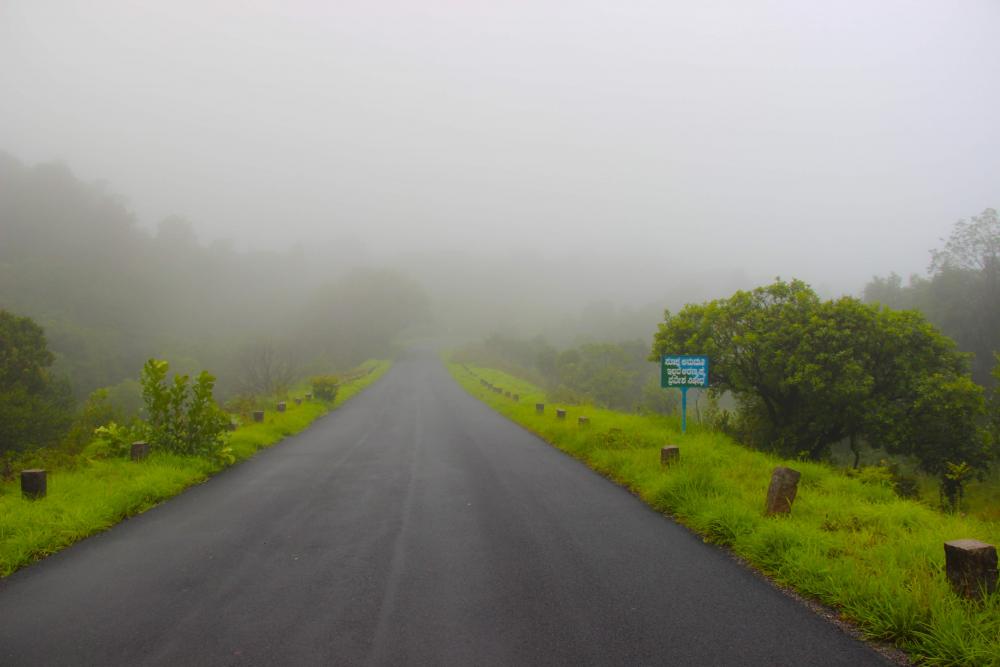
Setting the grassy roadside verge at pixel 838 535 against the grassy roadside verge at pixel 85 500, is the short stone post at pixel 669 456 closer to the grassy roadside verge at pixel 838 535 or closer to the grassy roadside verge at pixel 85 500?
the grassy roadside verge at pixel 838 535

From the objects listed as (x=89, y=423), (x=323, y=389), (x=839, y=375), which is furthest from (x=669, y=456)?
(x=323, y=389)

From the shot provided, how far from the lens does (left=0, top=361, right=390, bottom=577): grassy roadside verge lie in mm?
5418

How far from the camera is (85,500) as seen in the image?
661 cm

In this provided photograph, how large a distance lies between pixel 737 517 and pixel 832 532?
0.87 metres

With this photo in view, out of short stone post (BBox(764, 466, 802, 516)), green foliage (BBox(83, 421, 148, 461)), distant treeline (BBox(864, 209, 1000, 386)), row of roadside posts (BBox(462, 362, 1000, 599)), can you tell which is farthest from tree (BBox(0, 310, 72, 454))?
distant treeline (BBox(864, 209, 1000, 386))

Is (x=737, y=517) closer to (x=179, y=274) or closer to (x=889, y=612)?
(x=889, y=612)

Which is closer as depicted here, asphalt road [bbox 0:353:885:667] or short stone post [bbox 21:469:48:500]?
asphalt road [bbox 0:353:885:667]

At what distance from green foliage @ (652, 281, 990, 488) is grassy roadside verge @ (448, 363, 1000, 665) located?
4801 millimetres

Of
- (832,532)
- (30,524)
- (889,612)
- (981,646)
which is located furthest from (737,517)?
(30,524)

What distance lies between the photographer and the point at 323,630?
3.72 metres

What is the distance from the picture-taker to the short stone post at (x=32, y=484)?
6.67m

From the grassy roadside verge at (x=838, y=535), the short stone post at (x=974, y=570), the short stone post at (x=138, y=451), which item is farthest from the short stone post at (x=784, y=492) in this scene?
the short stone post at (x=138, y=451)

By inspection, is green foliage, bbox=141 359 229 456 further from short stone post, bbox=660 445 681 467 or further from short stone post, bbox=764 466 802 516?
short stone post, bbox=764 466 802 516

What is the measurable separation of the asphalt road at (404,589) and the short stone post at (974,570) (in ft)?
3.17
